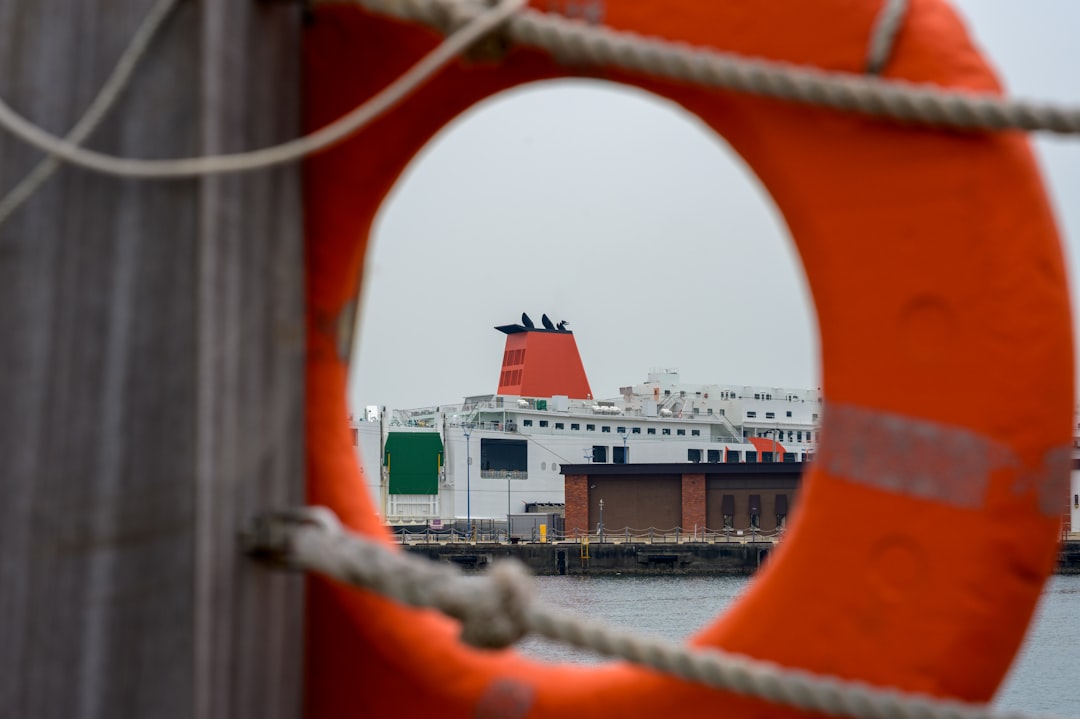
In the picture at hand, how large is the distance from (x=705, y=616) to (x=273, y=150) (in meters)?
21.6

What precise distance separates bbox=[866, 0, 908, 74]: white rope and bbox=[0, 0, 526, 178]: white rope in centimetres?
50

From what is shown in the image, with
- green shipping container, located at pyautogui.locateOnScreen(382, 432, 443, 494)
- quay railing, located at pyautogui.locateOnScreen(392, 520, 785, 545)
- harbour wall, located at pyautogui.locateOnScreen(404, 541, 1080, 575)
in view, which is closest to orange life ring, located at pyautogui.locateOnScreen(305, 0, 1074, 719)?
harbour wall, located at pyautogui.locateOnScreen(404, 541, 1080, 575)

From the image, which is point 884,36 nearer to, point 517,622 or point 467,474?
point 517,622

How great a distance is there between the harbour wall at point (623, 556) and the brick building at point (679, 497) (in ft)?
4.47

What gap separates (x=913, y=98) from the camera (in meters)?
1.67

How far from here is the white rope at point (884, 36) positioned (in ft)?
Answer: 5.80

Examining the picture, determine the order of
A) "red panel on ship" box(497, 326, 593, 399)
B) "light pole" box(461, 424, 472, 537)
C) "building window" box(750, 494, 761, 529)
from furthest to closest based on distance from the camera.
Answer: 1. "red panel on ship" box(497, 326, 593, 399)
2. "light pole" box(461, 424, 472, 537)
3. "building window" box(750, 494, 761, 529)

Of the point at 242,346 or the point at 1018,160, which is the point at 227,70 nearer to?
the point at 242,346

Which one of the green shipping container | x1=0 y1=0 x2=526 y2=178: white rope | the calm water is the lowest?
the calm water

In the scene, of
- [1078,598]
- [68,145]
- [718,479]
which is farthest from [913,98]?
[718,479]

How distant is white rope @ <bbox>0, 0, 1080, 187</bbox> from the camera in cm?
166

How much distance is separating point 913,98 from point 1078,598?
98.0 feet

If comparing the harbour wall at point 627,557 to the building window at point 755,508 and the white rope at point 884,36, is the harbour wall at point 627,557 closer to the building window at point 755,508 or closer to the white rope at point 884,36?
the building window at point 755,508

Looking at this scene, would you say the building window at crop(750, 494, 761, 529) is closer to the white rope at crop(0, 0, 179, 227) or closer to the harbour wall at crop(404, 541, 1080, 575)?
the harbour wall at crop(404, 541, 1080, 575)
